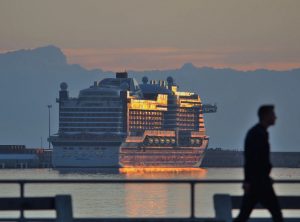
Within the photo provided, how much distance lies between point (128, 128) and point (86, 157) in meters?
12.3

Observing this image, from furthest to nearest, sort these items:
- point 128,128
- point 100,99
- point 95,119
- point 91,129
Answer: point 128,128, point 100,99, point 95,119, point 91,129

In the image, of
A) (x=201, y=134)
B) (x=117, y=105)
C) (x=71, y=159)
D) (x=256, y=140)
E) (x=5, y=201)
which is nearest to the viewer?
(x=256, y=140)

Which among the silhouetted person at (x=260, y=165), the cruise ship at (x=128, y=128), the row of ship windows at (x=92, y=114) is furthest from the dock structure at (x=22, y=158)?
the silhouetted person at (x=260, y=165)

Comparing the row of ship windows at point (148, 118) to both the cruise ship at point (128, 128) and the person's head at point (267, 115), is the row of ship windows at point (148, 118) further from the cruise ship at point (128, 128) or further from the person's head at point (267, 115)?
the person's head at point (267, 115)

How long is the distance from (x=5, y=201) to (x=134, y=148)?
143 meters

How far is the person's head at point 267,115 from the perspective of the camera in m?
14.9

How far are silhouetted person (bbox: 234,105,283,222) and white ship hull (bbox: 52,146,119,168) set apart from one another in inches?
5431

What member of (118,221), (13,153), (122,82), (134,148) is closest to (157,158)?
(134,148)

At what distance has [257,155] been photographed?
14906mm

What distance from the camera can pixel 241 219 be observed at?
1502 cm

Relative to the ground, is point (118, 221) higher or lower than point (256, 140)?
lower

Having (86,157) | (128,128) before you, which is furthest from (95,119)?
(86,157)

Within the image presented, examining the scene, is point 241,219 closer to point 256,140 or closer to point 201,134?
point 256,140

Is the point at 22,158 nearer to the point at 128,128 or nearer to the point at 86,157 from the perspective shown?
the point at 128,128
